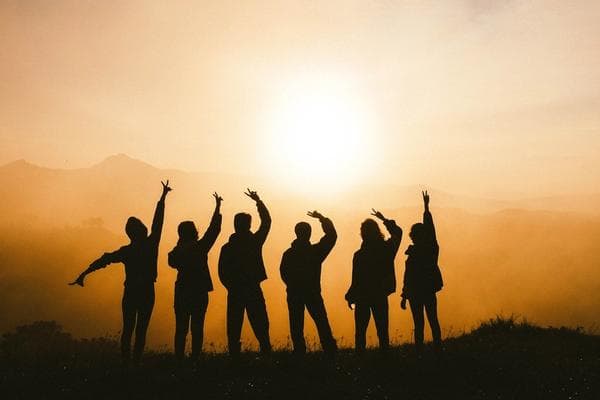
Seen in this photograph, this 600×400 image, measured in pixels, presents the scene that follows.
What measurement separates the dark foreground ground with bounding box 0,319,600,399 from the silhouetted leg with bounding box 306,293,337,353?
303mm

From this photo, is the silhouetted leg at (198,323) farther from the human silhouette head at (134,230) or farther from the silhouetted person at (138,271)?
the human silhouette head at (134,230)

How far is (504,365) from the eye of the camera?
10.4m

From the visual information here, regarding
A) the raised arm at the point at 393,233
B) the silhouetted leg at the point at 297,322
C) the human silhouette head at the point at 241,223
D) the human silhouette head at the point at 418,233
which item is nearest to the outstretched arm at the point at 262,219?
the human silhouette head at the point at 241,223

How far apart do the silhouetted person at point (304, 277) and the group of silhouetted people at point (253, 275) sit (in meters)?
0.02

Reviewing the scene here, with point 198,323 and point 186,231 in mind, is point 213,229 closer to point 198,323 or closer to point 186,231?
point 186,231

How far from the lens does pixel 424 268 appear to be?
11.2 meters

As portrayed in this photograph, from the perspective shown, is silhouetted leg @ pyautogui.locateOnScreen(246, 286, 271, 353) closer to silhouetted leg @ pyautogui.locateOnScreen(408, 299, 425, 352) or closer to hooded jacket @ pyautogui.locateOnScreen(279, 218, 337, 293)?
hooded jacket @ pyautogui.locateOnScreen(279, 218, 337, 293)

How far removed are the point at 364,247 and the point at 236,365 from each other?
3661mm

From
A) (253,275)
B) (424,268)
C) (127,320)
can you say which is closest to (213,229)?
(253,275)

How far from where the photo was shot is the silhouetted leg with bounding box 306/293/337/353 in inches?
419

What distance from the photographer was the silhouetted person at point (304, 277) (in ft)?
34.8

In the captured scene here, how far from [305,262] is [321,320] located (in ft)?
4.24

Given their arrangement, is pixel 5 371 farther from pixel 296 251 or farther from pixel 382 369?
pixel 382 369

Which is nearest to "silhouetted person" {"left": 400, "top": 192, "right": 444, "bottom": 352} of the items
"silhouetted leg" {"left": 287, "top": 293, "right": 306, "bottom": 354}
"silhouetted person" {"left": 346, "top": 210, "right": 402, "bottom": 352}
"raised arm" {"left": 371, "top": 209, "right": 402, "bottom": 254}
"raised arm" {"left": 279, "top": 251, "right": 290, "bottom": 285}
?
"raised arm" {"left": 371, "top": 209, "right": 402, "bottom": 254}
